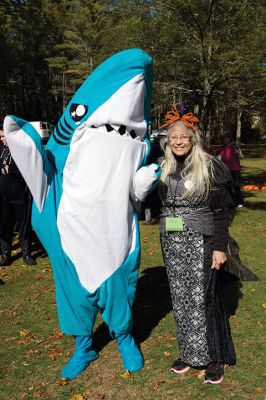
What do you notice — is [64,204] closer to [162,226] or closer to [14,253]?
[162,226]

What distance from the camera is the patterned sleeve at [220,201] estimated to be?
3004mm

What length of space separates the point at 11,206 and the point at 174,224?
4.39m

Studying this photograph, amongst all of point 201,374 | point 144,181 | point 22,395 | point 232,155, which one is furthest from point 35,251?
point 232,155

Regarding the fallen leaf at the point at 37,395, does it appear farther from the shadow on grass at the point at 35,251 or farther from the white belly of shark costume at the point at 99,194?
the shadow on grass at the point at 35,251

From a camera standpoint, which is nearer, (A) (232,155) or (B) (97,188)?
(B) (97,188)

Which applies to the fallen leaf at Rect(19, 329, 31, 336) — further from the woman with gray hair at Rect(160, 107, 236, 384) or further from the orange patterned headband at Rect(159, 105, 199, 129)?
the orange patterned headband at Rect(159, 105, 199, 129)

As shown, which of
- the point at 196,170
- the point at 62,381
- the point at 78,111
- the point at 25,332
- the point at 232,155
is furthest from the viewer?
the point at 232,155

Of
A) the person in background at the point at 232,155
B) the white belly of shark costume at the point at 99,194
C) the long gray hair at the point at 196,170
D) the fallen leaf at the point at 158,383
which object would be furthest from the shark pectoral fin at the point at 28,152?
the person in background at the point at 232,155

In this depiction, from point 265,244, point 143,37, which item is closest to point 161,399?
point 265,244

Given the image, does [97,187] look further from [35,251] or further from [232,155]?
[232,155]

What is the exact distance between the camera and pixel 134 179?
3.21 meters

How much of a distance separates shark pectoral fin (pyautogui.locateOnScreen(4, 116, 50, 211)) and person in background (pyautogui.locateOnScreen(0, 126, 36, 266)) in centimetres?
354

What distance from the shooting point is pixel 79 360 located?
3568 mm

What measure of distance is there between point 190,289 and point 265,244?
4330 mm
